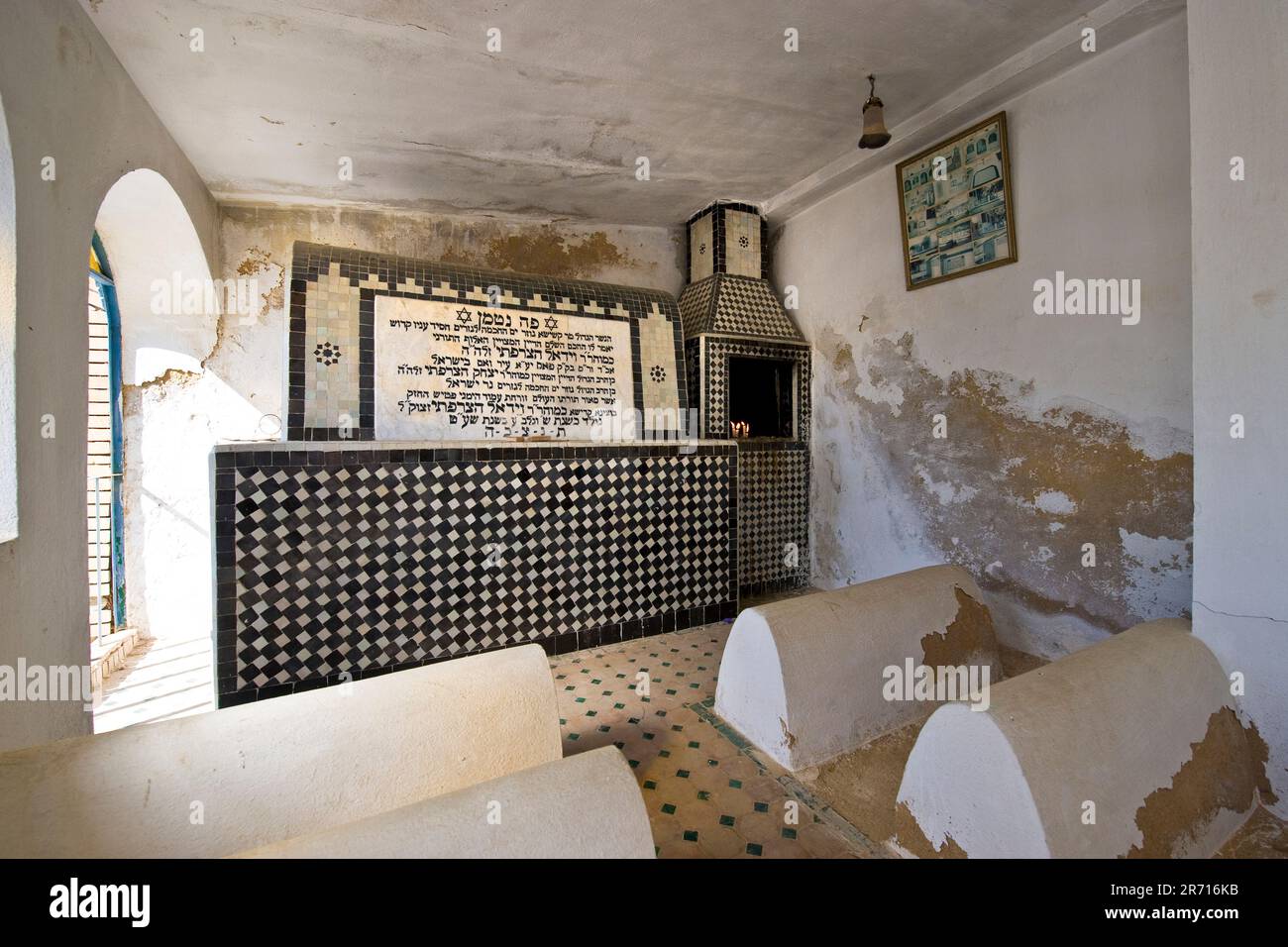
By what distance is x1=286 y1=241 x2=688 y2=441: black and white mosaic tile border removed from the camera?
319 cm

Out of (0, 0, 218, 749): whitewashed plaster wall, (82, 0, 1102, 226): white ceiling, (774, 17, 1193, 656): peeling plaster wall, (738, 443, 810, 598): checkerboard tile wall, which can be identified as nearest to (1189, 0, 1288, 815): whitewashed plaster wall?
(774, 17, 1193, 656): peeling plaster wall

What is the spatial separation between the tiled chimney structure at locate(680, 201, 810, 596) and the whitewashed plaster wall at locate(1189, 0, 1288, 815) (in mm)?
2775

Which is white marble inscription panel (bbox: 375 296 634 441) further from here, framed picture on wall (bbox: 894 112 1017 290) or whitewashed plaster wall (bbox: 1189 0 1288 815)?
whitewashed plaster wall (bbox: 1189 0 1288 815)

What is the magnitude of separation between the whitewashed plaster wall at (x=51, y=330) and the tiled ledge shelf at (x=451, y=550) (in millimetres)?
574

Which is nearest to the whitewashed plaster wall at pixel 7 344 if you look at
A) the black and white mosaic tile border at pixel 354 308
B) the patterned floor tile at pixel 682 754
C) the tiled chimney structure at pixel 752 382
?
the black and white mosaic tile border at pixel 354 308

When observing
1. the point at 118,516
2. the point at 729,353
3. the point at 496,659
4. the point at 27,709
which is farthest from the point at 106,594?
the point at 729,353

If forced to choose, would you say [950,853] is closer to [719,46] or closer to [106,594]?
[719,46]

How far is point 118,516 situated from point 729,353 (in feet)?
14.6

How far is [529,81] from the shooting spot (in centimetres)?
290

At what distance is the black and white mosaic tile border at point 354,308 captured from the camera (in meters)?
3.19

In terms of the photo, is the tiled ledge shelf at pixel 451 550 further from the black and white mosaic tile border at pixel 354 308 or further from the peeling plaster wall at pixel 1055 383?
the peeling plaster wall at pixel 1055 383

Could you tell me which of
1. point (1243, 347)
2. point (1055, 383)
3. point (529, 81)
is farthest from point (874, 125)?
point (1243, 347)

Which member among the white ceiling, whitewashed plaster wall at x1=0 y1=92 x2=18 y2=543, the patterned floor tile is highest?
the white ceiling

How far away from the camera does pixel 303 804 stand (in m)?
1.31
